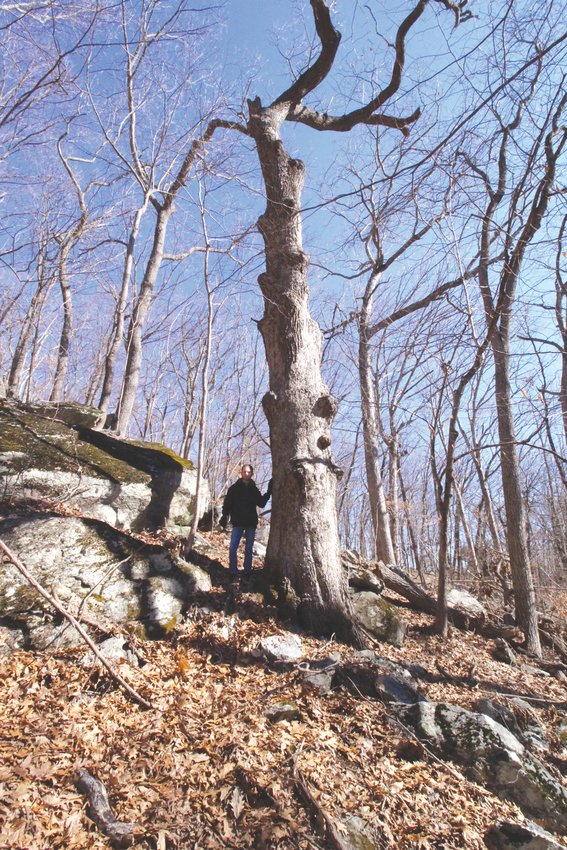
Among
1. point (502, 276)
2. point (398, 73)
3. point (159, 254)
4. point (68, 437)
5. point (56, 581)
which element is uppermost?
point (159, 254)

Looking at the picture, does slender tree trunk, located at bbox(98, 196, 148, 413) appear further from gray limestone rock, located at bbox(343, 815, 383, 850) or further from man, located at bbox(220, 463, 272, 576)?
gray limestone rock, located at bbox(343, 815, 383, 850)

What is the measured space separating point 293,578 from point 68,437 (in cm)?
435

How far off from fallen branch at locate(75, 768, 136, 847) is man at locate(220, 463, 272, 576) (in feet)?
10.5

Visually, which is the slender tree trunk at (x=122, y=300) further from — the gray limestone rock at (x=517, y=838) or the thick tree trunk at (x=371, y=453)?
the gray limestone rock at (x=517, y=838)

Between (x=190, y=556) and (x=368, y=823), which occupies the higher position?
(x=190, y=556)

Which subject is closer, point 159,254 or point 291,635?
point 291,635

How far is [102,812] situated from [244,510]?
3.78m

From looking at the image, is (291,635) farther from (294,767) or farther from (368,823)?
(368,823)

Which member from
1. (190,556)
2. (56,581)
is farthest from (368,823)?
(190,556)

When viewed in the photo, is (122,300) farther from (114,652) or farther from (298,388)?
(114,652)

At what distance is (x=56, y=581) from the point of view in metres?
3.67

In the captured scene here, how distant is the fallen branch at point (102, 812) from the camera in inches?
77.1

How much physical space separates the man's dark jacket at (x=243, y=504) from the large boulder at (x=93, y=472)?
3.66 feet

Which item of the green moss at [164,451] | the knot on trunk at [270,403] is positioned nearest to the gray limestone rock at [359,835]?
the knot on trunk at [270,403]
